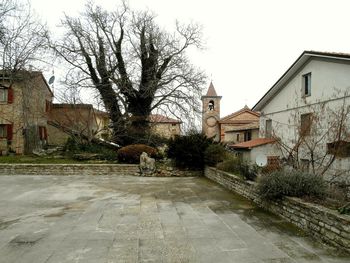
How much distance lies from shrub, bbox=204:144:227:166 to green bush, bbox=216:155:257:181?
0.51m

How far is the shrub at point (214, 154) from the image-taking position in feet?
57.3

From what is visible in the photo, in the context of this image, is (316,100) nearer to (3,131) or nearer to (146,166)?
(146,166)

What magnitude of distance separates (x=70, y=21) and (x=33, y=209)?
63.6 ft

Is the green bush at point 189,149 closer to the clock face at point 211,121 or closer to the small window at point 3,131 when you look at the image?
the small window at point 3,131

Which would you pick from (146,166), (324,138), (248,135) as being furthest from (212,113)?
(324,138)

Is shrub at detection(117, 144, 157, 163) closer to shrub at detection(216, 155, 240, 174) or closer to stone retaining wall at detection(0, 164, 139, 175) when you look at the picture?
stone retaining wall at detection(0, 164, 139, 175)

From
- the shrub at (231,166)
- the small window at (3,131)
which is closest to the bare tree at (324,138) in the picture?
the shrub at (231,166)

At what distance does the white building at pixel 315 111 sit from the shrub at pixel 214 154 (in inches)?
125

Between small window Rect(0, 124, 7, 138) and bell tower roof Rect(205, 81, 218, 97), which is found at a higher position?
bell tower roof Rect(205, 81, 218, 97)

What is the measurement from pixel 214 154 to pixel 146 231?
11.4 m

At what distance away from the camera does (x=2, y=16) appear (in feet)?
43.7

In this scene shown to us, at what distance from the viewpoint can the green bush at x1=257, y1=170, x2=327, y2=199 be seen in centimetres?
751

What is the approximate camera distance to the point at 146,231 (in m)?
6.69

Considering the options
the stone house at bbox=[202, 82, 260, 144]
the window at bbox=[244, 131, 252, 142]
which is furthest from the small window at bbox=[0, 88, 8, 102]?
the stone house at bbox=[202, 82, 260, 144]
